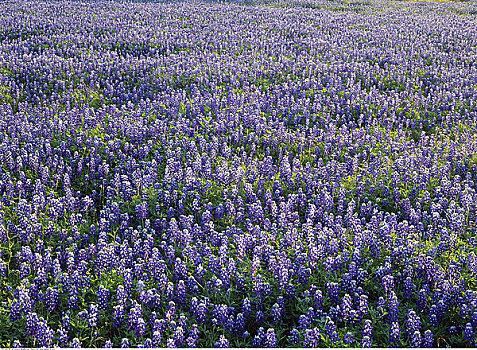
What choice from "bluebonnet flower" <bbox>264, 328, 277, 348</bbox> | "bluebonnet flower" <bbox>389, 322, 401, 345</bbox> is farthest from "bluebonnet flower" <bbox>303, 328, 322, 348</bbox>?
"bluebonnet flower" <bbox>389, 322, 401, 345</bbox>

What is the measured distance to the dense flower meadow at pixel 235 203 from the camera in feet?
14.4

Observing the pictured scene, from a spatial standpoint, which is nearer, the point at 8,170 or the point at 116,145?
the point at 8,170

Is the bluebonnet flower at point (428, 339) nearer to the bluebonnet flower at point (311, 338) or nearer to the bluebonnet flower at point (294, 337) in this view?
the bluebonnet flower at point (311, 338)

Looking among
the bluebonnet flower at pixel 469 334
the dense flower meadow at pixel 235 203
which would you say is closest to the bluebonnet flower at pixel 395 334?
the dense flower meadow at pixel 235 203

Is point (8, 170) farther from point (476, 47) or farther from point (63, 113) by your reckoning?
point (476, 47)

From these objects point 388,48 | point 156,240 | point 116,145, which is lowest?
point 156,240

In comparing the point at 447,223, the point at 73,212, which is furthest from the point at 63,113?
the point at 447,223

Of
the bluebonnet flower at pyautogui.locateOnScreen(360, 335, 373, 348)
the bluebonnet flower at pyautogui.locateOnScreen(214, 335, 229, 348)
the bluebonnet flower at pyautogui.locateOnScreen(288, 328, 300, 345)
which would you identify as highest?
the bluebonnet flower at pyautogui.locateOnScreen(360, 335, 373, 348)

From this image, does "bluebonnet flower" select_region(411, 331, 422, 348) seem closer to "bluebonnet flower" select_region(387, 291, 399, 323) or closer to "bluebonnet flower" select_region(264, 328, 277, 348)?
"bluebonnet flower" select_region(387, 291, 399, 323)

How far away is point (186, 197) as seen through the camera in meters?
6.40

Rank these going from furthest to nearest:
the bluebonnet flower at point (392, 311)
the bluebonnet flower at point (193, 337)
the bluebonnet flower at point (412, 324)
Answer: the bluebonnet flower at point (392, 311) < the bluebonnet flower at point (412, 324) < the bluebonnet flower at point (193, 337)

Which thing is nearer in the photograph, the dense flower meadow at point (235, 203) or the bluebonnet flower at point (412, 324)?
the bluebonnet flower at point (412, 324)

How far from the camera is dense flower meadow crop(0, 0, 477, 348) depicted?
14.4ft

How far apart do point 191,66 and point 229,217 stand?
7.33m
